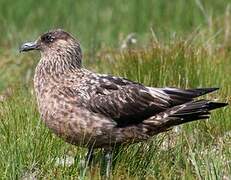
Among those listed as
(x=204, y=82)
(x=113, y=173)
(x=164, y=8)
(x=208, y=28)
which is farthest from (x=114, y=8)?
(x=113, y=173)

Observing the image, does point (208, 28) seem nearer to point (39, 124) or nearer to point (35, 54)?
point (35, 54)

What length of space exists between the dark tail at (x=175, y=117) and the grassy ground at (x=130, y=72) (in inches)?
4.5

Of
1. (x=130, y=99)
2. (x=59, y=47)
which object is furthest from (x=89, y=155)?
(x=59, y=47)

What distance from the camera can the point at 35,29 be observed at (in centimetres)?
1104

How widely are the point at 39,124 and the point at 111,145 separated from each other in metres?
0.53

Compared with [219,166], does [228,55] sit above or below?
above

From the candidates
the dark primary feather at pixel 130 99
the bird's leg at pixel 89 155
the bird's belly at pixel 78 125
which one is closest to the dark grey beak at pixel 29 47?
the dark primary feather at pixel 130 99

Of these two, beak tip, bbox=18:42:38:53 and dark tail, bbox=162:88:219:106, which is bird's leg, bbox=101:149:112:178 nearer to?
dark tail, bbox=162:88:219:106

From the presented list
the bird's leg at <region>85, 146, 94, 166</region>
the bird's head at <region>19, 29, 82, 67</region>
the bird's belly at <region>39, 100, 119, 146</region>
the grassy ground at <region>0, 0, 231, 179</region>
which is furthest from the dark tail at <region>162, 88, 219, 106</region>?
the bird's head at <region>19, 29, 82, 67</region>

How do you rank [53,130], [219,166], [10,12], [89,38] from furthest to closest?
[10,12]
[89,38]
[53,130]
[219,166]

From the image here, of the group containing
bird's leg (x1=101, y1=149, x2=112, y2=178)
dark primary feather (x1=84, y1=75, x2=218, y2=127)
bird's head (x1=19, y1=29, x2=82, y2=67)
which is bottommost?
bird's leg (x1=101, y1=149, x2=112, y2=178)

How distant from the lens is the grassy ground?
5.60m

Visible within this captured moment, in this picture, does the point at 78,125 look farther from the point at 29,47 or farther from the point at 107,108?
the point at 29,47

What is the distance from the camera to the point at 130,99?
608cm
